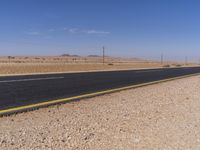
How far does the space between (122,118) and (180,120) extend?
5.01ft

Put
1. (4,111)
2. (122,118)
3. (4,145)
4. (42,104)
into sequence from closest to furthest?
1. (4,145)
2. (122,118)
3. (4,111)
4. (42,104)

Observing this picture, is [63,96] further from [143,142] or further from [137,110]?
[143,142]

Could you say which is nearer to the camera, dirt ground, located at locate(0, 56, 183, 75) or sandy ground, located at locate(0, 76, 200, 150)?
sandy ground, located at locate(0, 76, 200, 150)

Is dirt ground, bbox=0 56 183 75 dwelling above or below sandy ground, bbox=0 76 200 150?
above

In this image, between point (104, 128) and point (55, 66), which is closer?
point (104, 128)

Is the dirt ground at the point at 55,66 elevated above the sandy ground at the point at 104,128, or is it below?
above

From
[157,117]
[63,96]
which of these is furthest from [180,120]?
[63,96]

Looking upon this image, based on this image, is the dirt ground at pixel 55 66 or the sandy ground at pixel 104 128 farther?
the dirt ground at pixel 55 66

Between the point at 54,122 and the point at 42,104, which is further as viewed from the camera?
the point at 42,104

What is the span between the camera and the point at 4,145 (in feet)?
15.0

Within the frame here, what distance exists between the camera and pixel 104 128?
19.1ft

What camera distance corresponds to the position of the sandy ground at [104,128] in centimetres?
480

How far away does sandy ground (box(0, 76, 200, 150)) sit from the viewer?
4.80 metres

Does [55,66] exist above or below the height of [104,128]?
above
